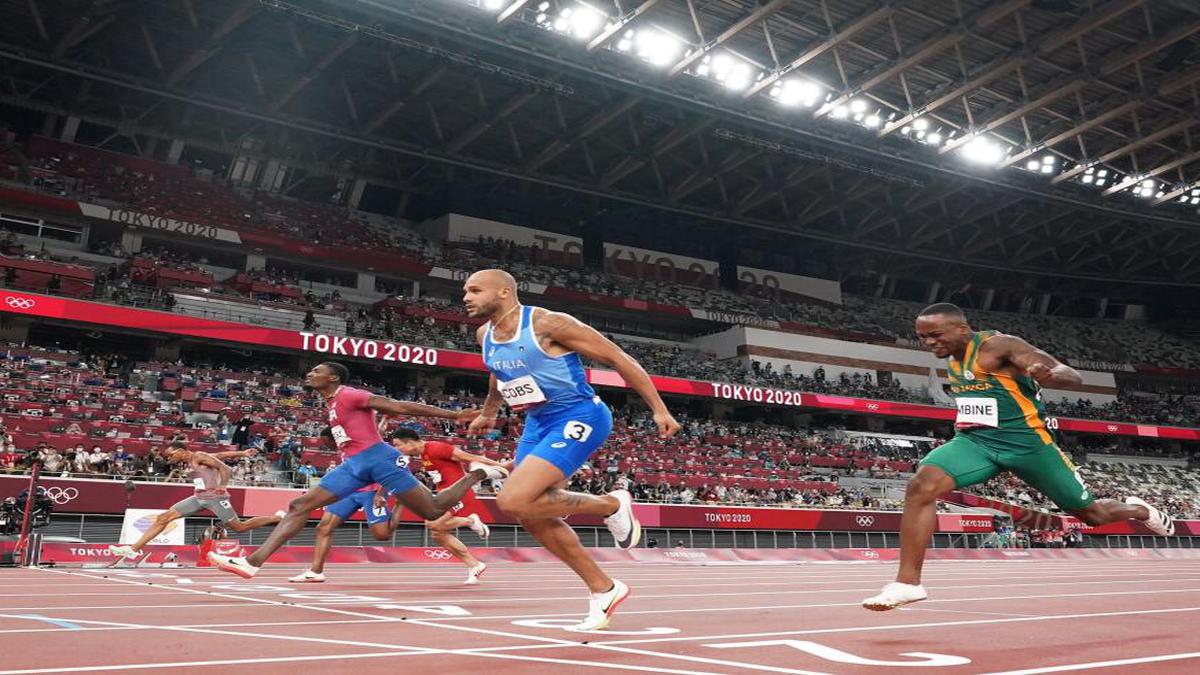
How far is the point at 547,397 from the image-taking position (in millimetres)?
5113

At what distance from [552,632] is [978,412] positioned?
115 inches

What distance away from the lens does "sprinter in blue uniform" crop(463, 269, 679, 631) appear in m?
4.88

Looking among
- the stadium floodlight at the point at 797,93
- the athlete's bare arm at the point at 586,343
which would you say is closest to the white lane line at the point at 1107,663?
the athlete's bare arm at the point at 586,343

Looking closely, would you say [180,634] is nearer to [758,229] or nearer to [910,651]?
[910,651]

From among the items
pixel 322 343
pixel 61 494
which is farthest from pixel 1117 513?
pixel 322 343

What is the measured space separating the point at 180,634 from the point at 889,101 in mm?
36393

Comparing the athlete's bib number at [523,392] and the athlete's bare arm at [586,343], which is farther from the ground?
the athlete's bare arm at [586,343]

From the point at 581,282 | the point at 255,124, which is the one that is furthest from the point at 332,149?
the point at 581,282

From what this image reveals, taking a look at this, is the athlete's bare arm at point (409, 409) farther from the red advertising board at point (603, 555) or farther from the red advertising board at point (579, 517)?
the red advertising board at point (579, 517)

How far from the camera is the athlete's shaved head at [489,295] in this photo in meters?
5.25

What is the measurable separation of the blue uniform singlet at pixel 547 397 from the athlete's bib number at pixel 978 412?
2.26m

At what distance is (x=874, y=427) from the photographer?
155ft

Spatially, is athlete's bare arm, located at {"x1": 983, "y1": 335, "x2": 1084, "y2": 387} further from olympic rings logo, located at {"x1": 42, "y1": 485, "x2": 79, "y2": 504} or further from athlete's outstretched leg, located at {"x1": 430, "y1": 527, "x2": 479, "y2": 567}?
olympic rings logo, located at {"x1": 42, "y1": 485, "x2": 79, "y2": 504}

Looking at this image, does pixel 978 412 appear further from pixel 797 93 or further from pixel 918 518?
pixel 797 93
